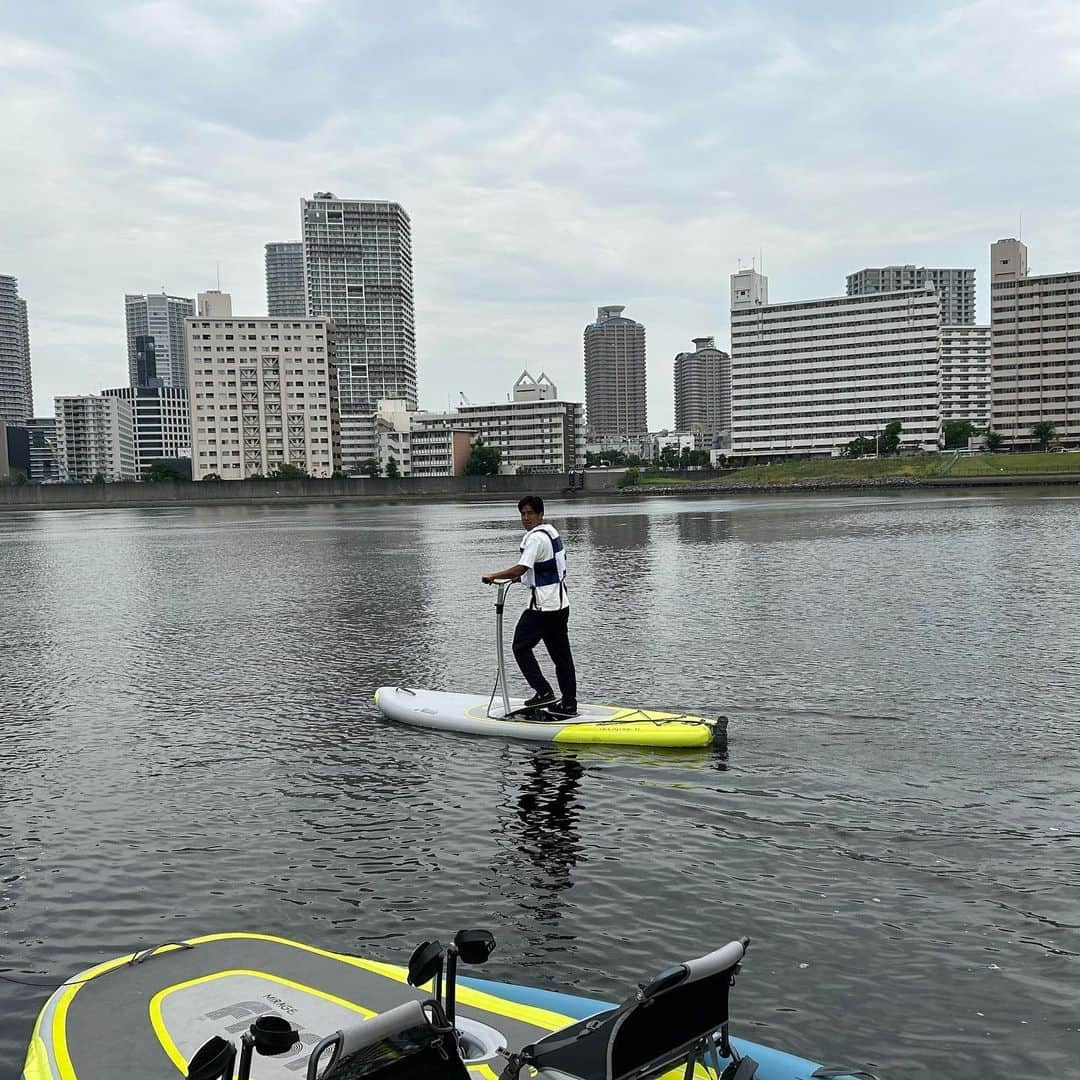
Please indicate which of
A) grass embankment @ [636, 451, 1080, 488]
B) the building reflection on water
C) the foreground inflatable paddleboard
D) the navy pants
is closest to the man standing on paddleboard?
the navy pants

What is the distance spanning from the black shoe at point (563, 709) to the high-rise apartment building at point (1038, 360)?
198 meters

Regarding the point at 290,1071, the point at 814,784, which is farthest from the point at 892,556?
the point at 290,1071

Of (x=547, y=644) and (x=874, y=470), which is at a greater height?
(x=874, y=470)

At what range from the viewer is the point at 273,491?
548 feet

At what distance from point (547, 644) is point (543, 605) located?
60 cm

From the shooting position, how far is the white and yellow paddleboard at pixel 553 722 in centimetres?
1287

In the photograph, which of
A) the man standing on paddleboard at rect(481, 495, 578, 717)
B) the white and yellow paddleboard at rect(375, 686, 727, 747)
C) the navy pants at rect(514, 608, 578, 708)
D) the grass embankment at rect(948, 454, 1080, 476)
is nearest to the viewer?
the white and yellow paddleboard at rect(375, 686, 727, 747)

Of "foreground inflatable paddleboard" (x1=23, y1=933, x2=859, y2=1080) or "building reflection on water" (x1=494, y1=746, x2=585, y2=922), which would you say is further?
"building reflection on water" (x1=494, y1=746, x2=585, y2=922)

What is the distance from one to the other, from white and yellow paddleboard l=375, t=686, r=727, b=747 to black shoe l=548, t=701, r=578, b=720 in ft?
0.33

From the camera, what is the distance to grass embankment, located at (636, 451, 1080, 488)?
5896 inches

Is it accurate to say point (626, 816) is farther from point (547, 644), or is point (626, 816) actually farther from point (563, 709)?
point (547, 644)

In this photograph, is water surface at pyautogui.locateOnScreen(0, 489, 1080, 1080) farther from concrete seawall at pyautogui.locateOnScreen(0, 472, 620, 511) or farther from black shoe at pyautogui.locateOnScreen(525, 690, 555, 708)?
concrete seawall at pyautogui.locateOnScreen(0, 472, 620, 511)

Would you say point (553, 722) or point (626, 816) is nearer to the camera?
point (626, 816)

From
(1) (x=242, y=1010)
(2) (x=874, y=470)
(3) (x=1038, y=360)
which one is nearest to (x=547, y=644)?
(1) (x=242, y=1010)
